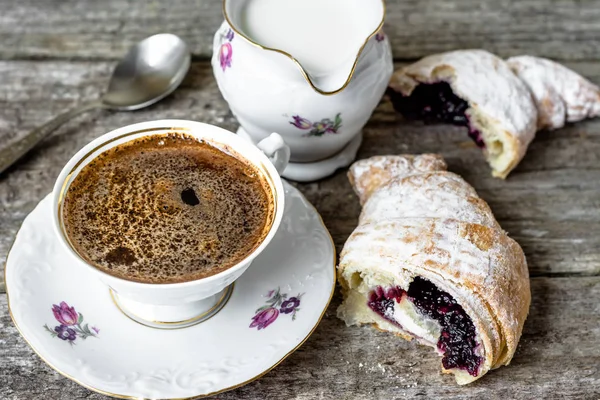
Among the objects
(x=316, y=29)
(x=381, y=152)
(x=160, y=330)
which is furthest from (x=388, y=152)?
(x=160, y=330)

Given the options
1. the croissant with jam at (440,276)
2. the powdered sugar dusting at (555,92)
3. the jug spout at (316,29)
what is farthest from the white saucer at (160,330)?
the powdered sugar dusting at (555,92)

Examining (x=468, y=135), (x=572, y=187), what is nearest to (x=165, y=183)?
(x=468, y=135)

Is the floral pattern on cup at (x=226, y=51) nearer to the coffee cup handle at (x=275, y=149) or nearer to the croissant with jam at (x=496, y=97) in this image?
the coffee cup handle at (x=275, y=149)

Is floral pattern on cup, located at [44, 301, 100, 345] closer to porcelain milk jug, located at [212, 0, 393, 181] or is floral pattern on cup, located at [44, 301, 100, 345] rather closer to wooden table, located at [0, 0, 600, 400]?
wooden table, located at [0, 0, 600, 400]

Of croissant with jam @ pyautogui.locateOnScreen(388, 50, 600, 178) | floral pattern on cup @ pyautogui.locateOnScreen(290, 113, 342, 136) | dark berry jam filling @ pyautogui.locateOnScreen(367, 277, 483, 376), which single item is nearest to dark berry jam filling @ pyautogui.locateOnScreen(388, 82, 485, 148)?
croissant with jam @ pyautogui.locateOnScreen(388, 50, 600, 178)

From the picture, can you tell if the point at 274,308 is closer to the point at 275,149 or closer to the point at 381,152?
the point at 275,149

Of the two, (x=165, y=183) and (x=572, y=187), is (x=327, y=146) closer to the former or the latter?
(x=165, y=183)
